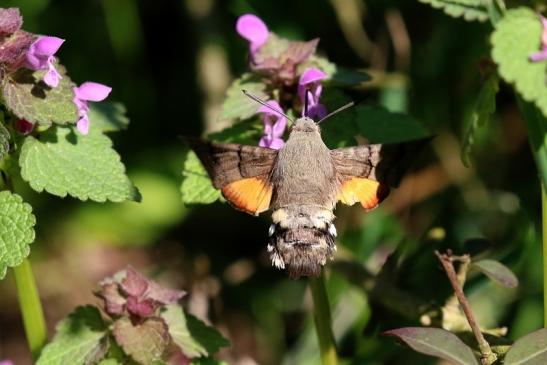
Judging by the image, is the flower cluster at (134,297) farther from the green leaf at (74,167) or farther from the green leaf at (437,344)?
the green leaf at (437,344)

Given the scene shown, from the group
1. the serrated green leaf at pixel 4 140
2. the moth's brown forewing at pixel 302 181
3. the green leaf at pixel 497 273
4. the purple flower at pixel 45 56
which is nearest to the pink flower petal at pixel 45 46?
the purple flower at pixel 45 56

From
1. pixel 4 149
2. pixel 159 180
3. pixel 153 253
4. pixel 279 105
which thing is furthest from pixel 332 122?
pixel 153 253

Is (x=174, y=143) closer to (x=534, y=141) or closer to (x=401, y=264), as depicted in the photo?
(x=401, y=264)

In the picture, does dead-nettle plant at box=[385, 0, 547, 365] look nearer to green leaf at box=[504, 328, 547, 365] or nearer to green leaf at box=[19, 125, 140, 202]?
green leaf at box=[504, 328, 547, 365]

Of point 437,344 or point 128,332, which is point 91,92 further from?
point 437,344

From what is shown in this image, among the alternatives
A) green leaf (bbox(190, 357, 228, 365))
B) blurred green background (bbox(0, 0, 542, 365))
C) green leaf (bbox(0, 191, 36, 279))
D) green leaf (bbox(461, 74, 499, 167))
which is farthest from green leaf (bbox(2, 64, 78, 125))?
blurred green background (bbox(0, 0, 542, 365))
